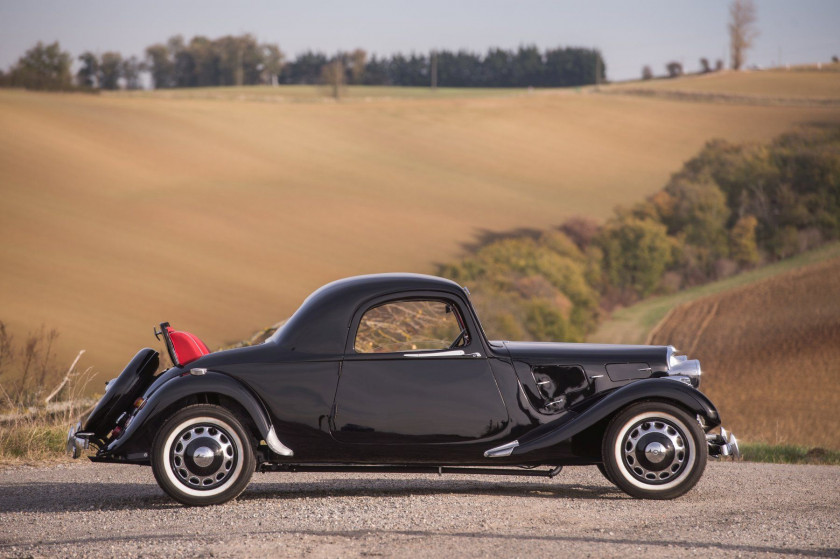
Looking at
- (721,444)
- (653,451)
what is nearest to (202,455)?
(653,451)

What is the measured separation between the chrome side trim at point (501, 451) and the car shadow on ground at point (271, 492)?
0.45 m

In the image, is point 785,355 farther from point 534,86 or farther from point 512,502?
point 534,86

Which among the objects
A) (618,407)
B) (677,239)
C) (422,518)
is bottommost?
(677,239)

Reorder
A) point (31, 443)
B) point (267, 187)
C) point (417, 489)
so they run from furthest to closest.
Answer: point (267, 187) < point (31, 443) < point (417, 489)

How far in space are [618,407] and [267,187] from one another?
59.1 m

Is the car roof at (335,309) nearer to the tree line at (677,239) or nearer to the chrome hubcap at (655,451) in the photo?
the chrome hubcap at (655,451)

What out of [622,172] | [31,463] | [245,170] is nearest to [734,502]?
[31,463]

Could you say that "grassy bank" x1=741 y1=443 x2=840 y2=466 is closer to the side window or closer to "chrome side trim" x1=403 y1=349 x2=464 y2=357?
the side window

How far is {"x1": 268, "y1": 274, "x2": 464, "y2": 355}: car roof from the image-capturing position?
707 cm

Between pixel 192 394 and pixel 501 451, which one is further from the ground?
pixel 192 394

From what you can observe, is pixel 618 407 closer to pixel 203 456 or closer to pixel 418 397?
pixel 418 397

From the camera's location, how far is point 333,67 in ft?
363

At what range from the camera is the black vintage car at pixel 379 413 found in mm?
→ 6859

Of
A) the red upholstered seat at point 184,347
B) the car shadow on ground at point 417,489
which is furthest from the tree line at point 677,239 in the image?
the red upholstered seat at point 184,347
